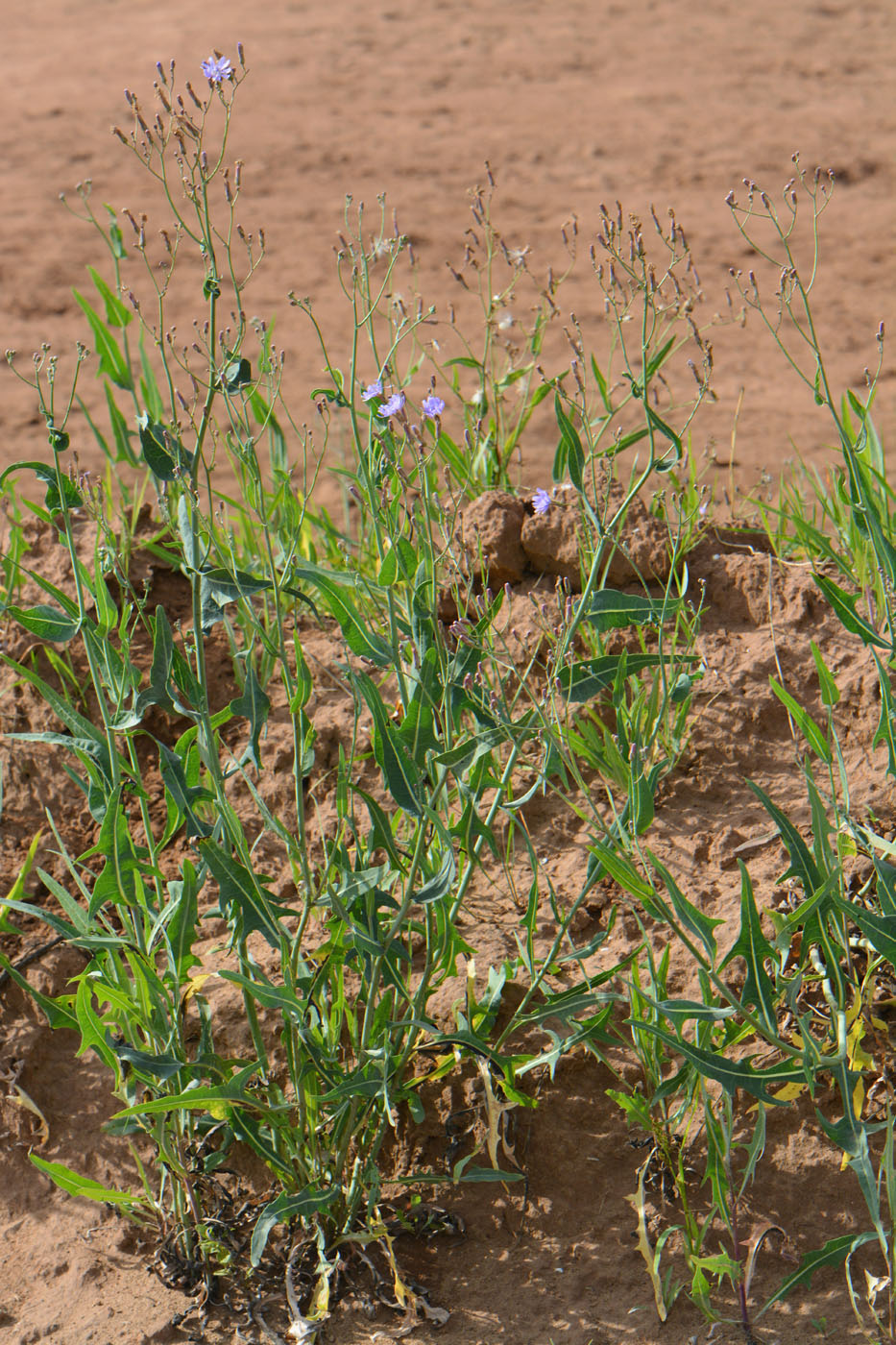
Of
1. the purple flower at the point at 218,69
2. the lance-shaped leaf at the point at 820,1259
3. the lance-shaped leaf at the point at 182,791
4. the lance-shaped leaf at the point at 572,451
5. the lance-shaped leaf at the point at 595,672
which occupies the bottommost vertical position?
the lance-shaped leaf at the point at 820,1259

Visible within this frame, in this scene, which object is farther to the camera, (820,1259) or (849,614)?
(849,614)

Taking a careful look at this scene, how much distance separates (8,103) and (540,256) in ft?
10.1

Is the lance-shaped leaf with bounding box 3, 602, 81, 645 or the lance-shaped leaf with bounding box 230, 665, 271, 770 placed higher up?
the lance-shaped leaf with bounding box 3, 602, 81, 645

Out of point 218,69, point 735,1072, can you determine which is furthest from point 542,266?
point 735,1072

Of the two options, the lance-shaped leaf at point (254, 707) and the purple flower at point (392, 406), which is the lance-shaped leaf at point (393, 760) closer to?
the lance-shaped leaf at point (254, 707)

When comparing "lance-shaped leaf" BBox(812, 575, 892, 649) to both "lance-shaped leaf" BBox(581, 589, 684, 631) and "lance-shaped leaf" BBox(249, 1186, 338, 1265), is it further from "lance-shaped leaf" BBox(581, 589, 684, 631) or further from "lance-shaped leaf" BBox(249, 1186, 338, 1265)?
"lance-shaped leaf" BBox(249, 1186, 338, 1265)

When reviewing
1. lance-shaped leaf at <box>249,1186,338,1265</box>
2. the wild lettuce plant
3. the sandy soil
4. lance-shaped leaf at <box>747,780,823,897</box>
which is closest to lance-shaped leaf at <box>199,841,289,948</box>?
the wild lettuce plant

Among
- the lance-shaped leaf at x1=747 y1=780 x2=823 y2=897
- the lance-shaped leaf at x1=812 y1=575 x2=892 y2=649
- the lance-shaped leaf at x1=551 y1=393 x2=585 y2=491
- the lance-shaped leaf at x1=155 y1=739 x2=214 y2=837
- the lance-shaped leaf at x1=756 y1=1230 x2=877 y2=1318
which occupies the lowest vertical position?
the lance-shaped leaf at x1=756 y1=1230 x2=877 y2=1318

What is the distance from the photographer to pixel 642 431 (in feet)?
5.87

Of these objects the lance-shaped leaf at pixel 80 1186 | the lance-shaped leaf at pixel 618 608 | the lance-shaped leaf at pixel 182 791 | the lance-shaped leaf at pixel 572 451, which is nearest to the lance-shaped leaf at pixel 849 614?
the lance-shaped leaf at pixel 618 608

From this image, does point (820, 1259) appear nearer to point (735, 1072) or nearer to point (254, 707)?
point (735, 1072)

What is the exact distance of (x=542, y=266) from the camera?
4254 millimetres

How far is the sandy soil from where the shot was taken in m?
1.46

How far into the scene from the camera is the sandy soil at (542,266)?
57.6 inches
